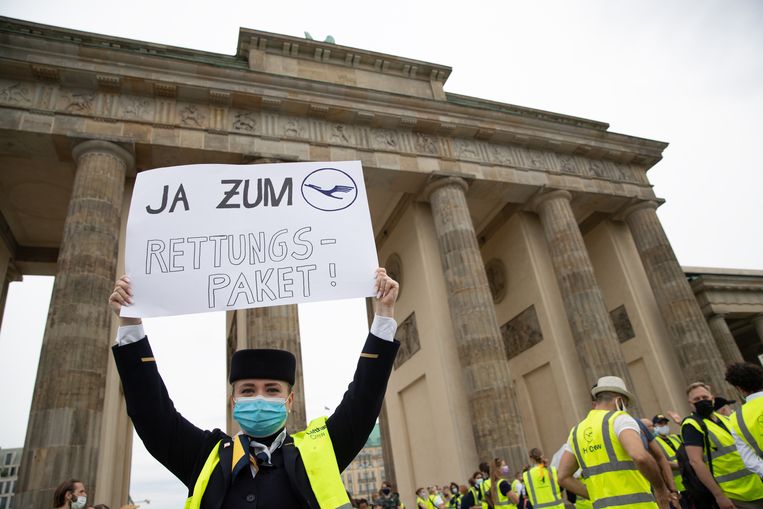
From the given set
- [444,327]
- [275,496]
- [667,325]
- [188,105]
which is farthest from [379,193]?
[275,496]

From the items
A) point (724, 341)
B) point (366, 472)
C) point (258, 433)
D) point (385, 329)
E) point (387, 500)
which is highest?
point (724, 341)

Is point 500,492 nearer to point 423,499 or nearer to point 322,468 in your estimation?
point 322,468

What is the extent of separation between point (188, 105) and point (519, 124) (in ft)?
38.7

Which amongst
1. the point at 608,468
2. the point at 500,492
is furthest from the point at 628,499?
the point at 500,492

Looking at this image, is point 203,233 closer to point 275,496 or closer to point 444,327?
point 275,496

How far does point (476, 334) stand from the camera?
48.3 ft

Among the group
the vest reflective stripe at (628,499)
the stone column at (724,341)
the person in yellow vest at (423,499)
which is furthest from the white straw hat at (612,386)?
the stone column at (724,341)

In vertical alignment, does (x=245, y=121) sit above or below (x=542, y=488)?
above

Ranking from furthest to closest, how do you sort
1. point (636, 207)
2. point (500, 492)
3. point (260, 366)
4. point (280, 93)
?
point (636, 207)
point (280, 93)
point (500, 492)
point (260, 366)

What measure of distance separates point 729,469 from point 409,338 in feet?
48.6

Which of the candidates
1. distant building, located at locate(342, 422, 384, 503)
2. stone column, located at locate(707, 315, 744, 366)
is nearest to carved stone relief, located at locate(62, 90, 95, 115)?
stone column, located at locate(707, 315, 744, 366)

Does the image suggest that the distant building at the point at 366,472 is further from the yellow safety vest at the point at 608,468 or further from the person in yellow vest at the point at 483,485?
the yellow safety vest at the point at 608,468

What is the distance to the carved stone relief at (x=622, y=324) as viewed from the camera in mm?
19578

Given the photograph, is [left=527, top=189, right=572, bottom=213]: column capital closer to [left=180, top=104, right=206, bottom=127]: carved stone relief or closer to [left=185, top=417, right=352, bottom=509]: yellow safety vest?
[left=180, top=104, right=206, bottom=127]: carved stone relief
